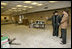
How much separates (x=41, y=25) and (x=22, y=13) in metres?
5.77

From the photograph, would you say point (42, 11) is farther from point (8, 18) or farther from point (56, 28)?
point (8, 18)

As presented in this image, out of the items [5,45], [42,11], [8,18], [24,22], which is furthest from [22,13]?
[5,45]

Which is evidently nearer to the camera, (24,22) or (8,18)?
(24,22)

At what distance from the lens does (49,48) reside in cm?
289

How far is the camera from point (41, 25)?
24.7ft

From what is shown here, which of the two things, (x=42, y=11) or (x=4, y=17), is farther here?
(x=4, y=17)

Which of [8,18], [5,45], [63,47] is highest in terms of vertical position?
[5,45]

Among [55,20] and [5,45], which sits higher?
[55,20]

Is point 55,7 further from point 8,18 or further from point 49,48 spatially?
point 8,18

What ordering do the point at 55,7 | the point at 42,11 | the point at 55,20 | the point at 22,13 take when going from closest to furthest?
the point at 55,20 → the point at 55,7 → the point at 42,11 → the point at 22,13

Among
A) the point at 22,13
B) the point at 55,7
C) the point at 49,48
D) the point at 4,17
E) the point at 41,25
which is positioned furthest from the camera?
the point at 4,17

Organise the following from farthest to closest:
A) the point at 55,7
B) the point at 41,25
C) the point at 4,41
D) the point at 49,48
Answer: the point at 55,7 < the point at 41,25 < the point at 49,48 < the point at 4,41

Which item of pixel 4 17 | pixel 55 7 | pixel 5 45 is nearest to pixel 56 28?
pixel 5 45

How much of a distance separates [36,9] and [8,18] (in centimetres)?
1022
